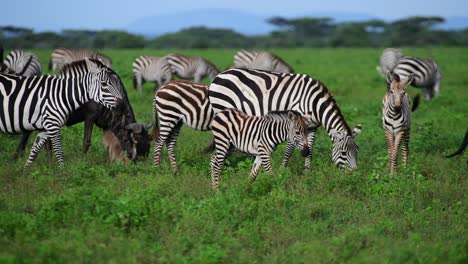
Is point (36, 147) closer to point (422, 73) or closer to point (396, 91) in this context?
point (396, 91)

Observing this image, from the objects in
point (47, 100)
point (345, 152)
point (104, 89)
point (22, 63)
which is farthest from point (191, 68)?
point (345, 152)

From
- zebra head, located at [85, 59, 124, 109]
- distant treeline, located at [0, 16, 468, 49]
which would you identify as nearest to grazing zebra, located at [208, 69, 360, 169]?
zebra head, located at [85, 59, 124, 109]

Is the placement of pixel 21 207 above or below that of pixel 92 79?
below

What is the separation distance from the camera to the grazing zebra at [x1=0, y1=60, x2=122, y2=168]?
9789 mm

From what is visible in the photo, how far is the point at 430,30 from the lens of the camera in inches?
2517

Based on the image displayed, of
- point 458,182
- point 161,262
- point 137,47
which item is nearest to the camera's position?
point 161,262

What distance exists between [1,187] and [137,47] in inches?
1812

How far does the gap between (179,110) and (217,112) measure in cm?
69

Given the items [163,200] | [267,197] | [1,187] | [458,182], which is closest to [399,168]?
[458,182]

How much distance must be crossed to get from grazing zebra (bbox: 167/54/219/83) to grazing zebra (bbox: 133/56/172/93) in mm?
558

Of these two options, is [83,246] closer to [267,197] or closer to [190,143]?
[267,197]

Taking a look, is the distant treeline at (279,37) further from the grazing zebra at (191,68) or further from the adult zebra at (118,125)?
the adult zebra at (118,125)

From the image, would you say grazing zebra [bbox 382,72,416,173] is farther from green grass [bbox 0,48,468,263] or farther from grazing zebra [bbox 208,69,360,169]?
grazing zebra [bbox 208,69,360,169]

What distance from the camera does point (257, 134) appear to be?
358 inches
